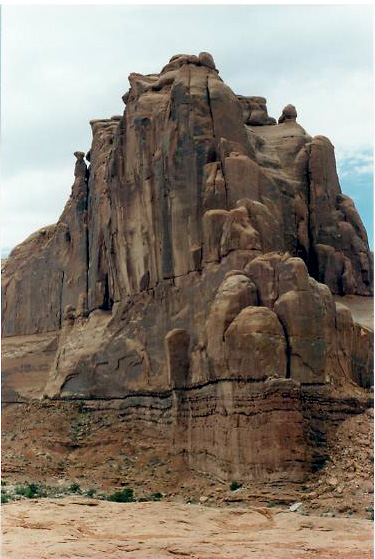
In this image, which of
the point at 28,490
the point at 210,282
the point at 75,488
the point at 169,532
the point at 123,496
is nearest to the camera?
the point at 169,532

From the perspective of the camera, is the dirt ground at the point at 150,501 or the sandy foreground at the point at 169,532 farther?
the dirt ground at the point at 150,501

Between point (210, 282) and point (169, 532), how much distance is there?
1624 cm

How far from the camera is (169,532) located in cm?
3481

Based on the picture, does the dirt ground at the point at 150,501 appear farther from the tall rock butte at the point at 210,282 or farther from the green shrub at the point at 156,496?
the tall rock butte at the point at 210,282

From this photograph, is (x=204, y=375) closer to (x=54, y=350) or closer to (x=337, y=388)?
(x=337, y=388)

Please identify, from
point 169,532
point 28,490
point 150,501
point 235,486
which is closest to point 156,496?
point 150,501

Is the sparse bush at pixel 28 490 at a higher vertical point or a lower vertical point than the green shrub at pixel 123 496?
higher

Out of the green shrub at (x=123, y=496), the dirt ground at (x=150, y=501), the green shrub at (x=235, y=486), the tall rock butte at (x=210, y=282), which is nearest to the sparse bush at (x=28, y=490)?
the dirt ground at (x=150, y=501)

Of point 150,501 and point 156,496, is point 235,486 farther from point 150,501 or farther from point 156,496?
point 156,496

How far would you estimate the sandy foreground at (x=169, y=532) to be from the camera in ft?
101

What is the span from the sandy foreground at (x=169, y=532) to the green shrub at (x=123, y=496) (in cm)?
354

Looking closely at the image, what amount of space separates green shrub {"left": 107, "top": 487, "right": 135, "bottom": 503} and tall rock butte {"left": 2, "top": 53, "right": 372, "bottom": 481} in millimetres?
3393

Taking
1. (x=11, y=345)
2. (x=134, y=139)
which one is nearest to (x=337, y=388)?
(x=134, y=139)

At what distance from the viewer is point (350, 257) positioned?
59.0 meters
